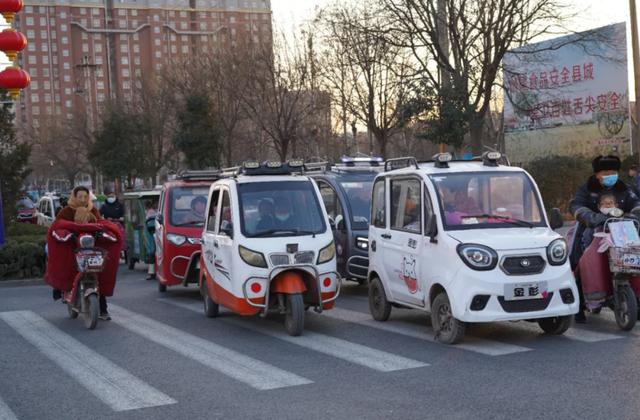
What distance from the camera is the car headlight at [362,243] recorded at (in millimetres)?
14695

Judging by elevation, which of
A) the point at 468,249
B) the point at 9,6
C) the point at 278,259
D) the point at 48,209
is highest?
the point at 9,6

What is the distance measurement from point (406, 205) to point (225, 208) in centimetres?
245

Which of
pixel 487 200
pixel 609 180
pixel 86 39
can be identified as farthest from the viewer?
pixel 86 39

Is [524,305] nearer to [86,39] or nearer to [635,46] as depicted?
[635,46]

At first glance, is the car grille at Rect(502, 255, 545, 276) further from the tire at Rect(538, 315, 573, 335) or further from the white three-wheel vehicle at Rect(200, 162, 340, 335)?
the white three-wheel vehicle at Rect(200, 162, 340, 335)

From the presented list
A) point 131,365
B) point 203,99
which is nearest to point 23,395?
point 131,365

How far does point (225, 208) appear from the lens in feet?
38.6

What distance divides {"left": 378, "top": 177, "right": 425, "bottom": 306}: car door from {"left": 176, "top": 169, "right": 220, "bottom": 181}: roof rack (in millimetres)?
5272

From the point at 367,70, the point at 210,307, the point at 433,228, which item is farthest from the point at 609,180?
the point at 367,70

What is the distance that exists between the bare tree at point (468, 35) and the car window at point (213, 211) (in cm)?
1353

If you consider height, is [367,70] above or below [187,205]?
above

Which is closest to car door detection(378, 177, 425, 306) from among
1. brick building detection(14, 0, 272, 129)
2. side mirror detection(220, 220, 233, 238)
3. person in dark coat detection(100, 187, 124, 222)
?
side mirror detection(220, 220, 233, 238)

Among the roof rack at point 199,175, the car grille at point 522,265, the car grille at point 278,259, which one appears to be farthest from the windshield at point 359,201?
the car grille at point 522,265

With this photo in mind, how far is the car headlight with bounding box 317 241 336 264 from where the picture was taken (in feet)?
36.0
